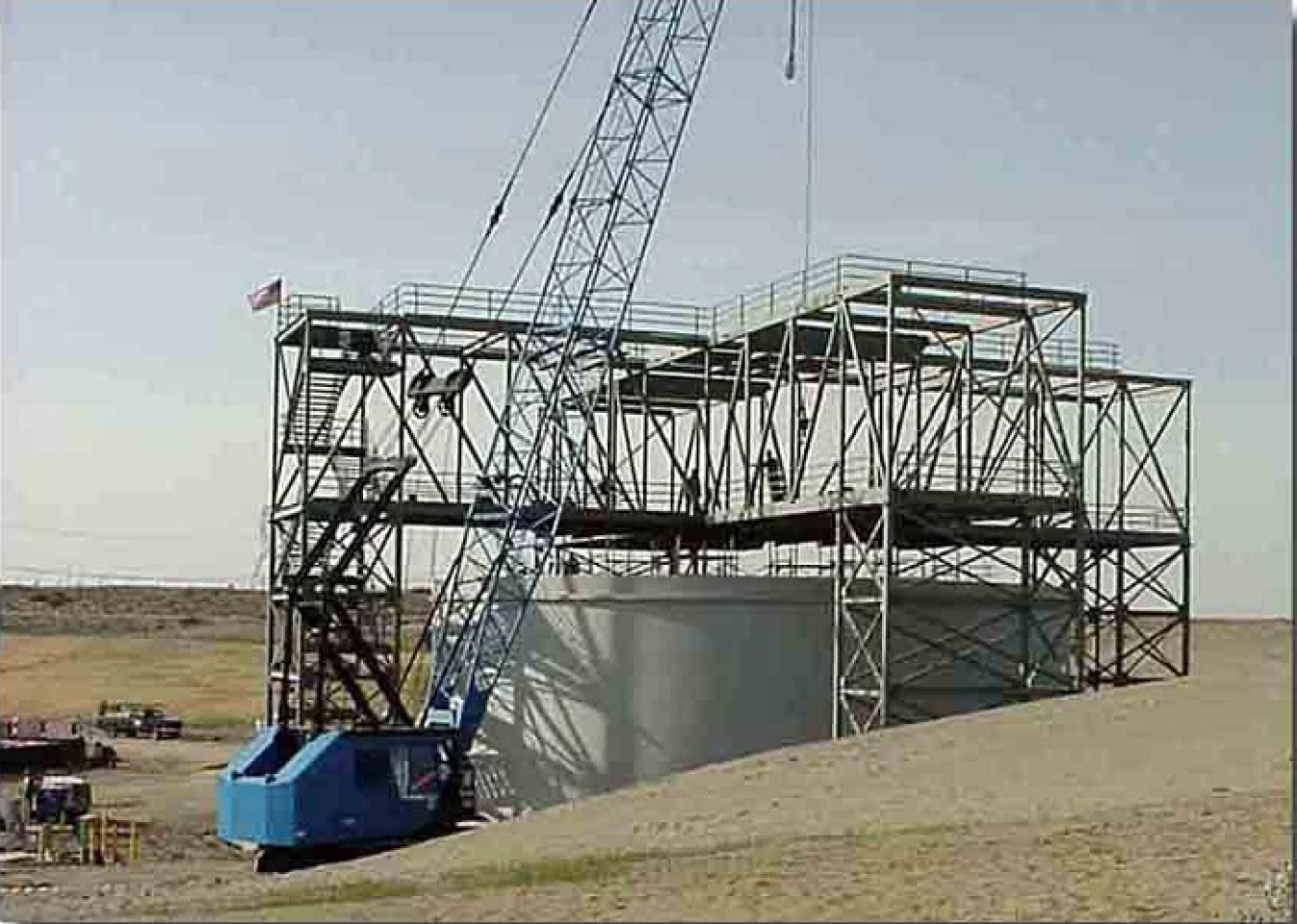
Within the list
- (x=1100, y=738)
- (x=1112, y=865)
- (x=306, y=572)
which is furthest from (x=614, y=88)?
(x=1112, y=865)

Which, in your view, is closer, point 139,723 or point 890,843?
point 890,843

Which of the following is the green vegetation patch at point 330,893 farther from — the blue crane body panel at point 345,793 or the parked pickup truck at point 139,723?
the parked pickup truck at point 139,723

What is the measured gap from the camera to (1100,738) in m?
37.9

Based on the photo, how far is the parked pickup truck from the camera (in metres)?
85.1

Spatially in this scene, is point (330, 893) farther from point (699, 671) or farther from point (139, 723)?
point (139, 723)

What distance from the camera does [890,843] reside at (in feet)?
85.5

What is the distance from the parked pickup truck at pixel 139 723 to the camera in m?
85.1

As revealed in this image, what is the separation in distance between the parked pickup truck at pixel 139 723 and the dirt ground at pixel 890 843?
3609 cm

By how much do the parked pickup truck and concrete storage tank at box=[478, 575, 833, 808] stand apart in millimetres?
40130

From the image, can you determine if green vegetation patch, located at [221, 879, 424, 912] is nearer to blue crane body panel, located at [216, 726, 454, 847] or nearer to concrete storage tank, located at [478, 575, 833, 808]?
blue crane body panel, located at [216, 726, 454, 847]

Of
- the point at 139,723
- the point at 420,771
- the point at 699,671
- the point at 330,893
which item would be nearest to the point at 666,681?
the point at 699,671

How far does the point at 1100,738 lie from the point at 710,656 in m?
10.8

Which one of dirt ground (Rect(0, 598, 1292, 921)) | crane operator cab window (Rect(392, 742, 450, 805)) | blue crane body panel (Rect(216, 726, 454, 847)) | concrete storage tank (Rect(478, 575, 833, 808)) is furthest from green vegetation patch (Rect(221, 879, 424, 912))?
concrete storage tank (Rect(478, 575, 833, 808))

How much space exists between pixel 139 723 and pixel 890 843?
64.4 m
